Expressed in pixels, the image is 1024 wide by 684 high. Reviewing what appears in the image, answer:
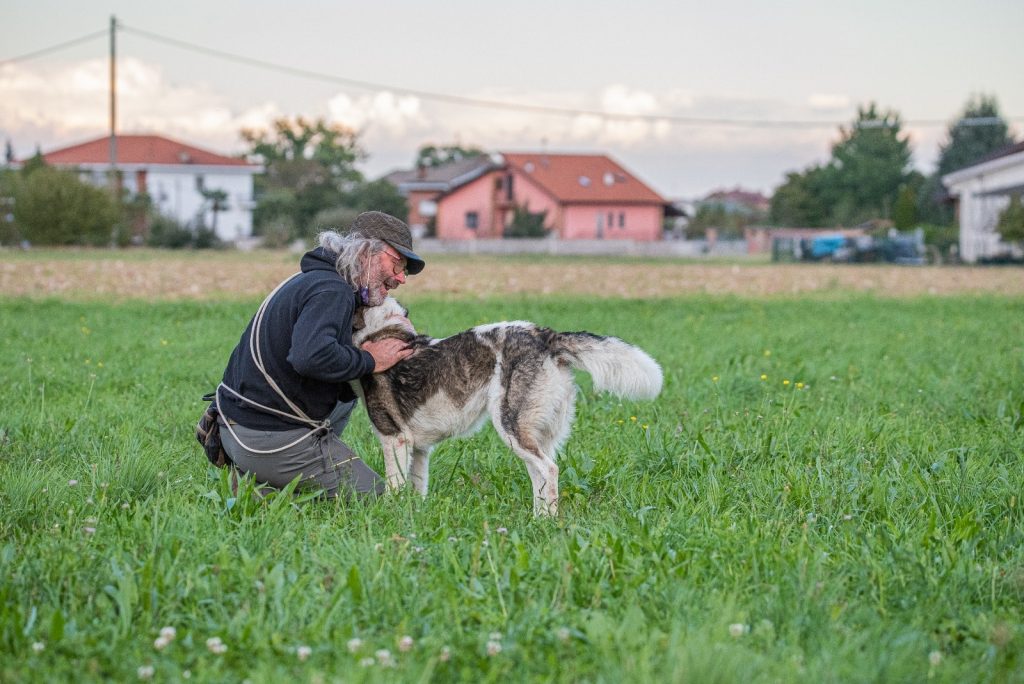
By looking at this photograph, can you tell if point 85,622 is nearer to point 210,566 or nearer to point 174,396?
point 210,566

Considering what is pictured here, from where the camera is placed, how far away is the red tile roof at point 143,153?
298 ft

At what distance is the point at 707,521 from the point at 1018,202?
144 feet

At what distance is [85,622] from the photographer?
11.8 ft

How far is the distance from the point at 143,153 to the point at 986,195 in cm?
6920

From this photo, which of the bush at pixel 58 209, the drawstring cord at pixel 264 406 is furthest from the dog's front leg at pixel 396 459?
the bush at pixel 58 209

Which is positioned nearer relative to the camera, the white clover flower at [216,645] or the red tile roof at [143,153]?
the white clover flower at [216,645]

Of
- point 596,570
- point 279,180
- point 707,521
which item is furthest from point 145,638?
point 279,180

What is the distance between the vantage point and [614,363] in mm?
5109

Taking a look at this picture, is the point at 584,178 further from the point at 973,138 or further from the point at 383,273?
the point at 383,273

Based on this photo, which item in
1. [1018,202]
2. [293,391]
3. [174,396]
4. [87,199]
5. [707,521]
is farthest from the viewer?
[87,199]

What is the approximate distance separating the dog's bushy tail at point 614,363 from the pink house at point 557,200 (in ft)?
236

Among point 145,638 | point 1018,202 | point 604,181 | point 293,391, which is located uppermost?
point 604,181

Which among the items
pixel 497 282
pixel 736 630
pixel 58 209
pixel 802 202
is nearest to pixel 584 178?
pixel 802 202

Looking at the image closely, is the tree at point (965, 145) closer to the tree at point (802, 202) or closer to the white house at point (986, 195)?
the tree at point (802, 202)
